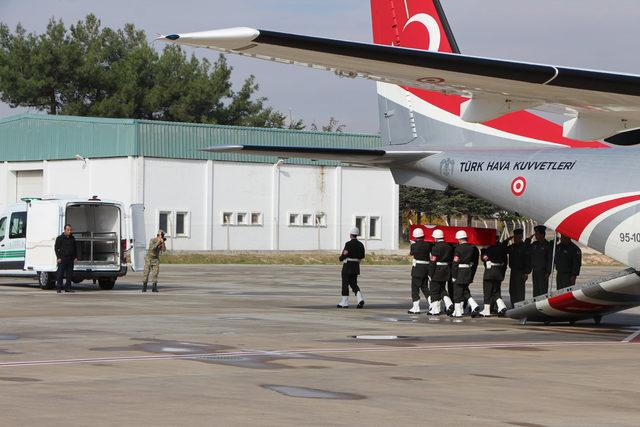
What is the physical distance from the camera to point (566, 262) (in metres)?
21.0

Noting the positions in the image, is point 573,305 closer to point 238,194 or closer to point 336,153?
point 336,153

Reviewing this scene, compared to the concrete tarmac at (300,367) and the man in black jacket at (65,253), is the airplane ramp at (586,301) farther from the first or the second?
→ the man in black jacket at (65,253)

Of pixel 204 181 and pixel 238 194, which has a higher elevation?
pixel 204 181

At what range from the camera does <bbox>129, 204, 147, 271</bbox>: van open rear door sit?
29.9 m

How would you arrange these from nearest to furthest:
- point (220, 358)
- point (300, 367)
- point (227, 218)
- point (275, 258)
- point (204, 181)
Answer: point (300, 367) < point (220, 358) < point (275, 258) < point (204, 181) < point (227, 218)

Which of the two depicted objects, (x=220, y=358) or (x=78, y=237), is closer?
(x=220, y=358)

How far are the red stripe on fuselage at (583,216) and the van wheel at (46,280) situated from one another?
594 inches

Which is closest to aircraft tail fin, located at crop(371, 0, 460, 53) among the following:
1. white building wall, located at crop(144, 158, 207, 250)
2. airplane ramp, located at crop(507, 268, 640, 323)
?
airplane ramp, located at crop(507, 268, 640, 323)

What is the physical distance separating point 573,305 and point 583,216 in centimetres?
164

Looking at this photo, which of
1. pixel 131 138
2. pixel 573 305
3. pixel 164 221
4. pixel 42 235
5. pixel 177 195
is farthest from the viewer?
pixel 177 195

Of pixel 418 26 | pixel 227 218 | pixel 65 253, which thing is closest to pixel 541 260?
pixel 418 26

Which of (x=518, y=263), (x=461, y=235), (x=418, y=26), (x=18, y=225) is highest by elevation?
(x=418, y=26)

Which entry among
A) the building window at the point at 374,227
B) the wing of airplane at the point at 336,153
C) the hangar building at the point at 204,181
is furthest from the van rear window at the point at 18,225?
the building window at the point at 374,227

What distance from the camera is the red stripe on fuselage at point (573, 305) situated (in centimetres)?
1897
